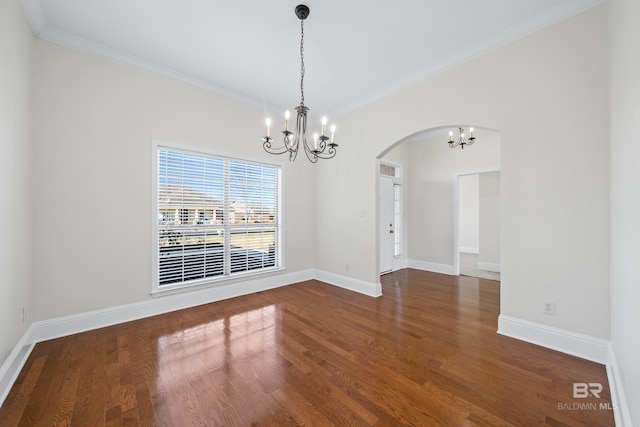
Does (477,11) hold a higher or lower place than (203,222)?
higher

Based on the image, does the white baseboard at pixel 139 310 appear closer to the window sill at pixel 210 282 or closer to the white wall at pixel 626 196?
the window sill at pixel 210 282

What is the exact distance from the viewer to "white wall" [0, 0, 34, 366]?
6.24ft

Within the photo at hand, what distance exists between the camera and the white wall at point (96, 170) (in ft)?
8.76

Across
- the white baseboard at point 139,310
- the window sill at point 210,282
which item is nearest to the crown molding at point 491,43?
the white baseboard at point 139,310

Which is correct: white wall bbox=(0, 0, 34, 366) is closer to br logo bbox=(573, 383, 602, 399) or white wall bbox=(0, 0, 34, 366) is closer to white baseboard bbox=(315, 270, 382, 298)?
white baseboard bbox=(315, 270, 382, 298)

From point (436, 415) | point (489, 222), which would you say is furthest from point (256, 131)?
point (489, 222)

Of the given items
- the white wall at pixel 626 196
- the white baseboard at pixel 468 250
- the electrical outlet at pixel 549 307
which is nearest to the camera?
the white wall at pixel 626 196

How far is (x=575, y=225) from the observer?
7.73 feet

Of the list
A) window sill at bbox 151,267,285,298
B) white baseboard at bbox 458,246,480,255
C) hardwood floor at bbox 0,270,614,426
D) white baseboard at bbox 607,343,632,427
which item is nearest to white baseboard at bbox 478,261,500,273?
hardwood floor at bbox 0,270,614,426

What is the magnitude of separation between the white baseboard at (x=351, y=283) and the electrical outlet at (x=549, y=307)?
204 centimetres

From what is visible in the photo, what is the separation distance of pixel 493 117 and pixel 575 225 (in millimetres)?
1345

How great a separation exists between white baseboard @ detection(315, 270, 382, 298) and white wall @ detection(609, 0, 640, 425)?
2493 mm

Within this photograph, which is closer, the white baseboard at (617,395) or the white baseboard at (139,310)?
the white baseboard at (617,395)

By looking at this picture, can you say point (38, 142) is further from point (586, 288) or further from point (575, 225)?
point (586, 288)
